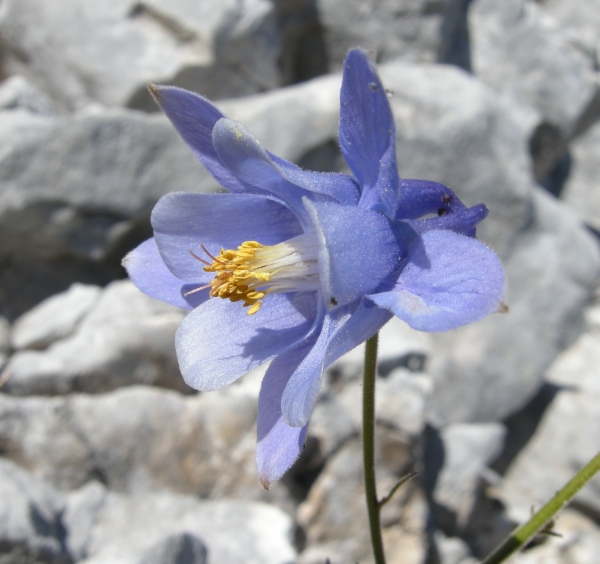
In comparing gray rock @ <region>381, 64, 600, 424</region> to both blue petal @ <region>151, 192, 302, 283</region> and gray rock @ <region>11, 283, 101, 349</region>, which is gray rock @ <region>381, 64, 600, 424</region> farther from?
blue petal @ <region>151, 192, 302, 283</region>

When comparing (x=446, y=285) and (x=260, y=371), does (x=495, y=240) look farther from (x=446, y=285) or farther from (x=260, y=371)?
(x=446, y=285)

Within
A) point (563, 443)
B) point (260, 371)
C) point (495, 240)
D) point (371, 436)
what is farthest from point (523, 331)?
point (371, 436)

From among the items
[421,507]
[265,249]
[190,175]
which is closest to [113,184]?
[190,175]

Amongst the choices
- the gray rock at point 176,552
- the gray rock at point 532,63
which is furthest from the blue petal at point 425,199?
the gray rock at point 532,63

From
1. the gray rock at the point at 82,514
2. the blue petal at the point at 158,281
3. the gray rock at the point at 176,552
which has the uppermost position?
the blue petal at the point at 158,281

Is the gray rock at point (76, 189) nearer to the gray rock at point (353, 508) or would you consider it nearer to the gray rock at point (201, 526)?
the gray rock at point (201, 526)

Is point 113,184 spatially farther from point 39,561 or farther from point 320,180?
point 320,180

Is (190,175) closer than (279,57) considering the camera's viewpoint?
Yes
